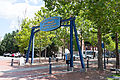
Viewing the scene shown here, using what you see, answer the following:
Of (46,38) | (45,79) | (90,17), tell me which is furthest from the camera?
(46,38)

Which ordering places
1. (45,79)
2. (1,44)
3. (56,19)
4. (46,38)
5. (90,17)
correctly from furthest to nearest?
(1,44), (46,38), (56,19), (90,17), (45,79)

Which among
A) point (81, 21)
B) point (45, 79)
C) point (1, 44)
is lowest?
point (45, 79)

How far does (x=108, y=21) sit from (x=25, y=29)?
43.8ft

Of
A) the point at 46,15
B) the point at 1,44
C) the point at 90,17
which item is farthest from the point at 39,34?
the point at 1,44

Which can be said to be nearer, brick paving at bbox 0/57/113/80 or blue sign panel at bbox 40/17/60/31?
brick paving at bbox 0/57/113/80

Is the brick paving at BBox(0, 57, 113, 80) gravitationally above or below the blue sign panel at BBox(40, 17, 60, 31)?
below

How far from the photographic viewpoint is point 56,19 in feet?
44.3

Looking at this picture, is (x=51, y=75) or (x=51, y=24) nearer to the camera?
(x=51, y=75)

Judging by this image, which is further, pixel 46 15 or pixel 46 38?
pixel 46 38

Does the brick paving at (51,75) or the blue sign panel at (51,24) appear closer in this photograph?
the brick paving at (51,75)

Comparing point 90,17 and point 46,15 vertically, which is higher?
point 46,15

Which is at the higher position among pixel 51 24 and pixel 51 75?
pixel 51 24

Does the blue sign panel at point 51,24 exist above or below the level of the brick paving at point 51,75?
above

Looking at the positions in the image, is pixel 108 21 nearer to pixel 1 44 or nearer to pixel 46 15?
pixel 46 15
